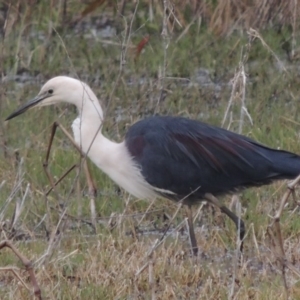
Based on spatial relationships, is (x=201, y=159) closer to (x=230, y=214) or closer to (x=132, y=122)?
(x=230, y=214)

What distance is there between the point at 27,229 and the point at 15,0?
12.8 ft

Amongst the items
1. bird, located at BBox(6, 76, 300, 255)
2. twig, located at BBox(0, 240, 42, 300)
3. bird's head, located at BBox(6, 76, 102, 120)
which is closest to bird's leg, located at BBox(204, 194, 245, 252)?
bird, located at BBox(6, 76, 300, 255)

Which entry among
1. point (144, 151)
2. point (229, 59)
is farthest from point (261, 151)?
point (229, 59)

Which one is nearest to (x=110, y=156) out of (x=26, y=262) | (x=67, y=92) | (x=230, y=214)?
(x=67, y=92)

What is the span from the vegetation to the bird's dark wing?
6.6 inches

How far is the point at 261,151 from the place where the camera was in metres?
5.54

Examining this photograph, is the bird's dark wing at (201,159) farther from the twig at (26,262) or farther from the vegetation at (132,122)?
the twig at (26,262)

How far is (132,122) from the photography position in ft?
23.6

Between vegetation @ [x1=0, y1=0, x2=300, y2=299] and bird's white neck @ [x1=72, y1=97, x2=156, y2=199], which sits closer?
vegetation @ [x1=0, y1=0, x2=300, y2=299]

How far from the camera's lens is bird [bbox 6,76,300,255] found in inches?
216

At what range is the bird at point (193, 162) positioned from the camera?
550cm

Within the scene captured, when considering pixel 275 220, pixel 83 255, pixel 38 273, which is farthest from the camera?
pixel 83 255

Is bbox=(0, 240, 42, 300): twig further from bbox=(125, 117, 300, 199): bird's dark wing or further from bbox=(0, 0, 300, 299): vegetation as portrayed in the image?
bbox=(125, 117, 300, 199): bird's dark wing

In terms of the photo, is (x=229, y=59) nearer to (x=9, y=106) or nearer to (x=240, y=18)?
(x=240, y=18)
